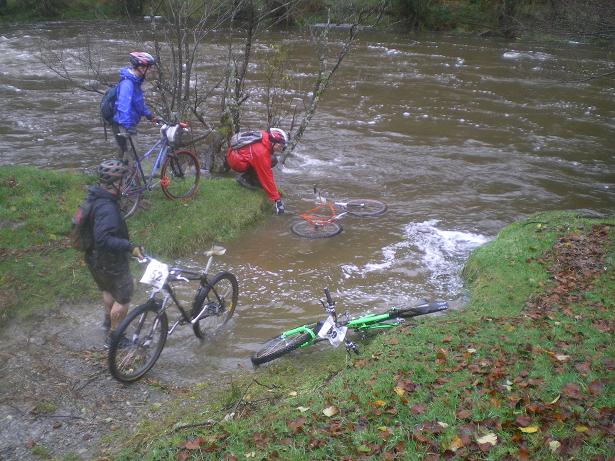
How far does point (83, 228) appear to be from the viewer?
6.15m

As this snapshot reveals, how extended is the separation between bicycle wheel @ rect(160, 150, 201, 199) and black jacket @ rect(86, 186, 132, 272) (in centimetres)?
384

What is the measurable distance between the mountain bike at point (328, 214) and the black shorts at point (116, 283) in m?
4.22

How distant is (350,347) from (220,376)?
4.98ft

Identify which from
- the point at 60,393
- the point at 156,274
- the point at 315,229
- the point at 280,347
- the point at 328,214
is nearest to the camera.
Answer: the point at 60,393

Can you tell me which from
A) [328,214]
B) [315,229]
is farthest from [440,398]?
[328,214]

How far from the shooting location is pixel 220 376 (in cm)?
646

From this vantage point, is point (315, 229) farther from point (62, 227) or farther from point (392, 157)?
point (392, 157)

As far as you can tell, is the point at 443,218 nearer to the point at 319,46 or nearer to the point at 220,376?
the point at 319,46

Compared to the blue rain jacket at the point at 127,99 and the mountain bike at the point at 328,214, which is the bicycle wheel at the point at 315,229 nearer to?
the mountain bike at the point at 328,214

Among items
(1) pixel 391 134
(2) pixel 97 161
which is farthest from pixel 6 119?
(1) pixel 391 134

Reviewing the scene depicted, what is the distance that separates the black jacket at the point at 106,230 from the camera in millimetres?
5992

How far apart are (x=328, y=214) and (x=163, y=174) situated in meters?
3.16

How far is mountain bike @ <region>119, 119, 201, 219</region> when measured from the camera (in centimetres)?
952

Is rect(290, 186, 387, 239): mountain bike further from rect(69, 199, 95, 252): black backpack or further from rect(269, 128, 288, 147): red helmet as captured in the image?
rect(69, 199, 95, 252): black backpack
